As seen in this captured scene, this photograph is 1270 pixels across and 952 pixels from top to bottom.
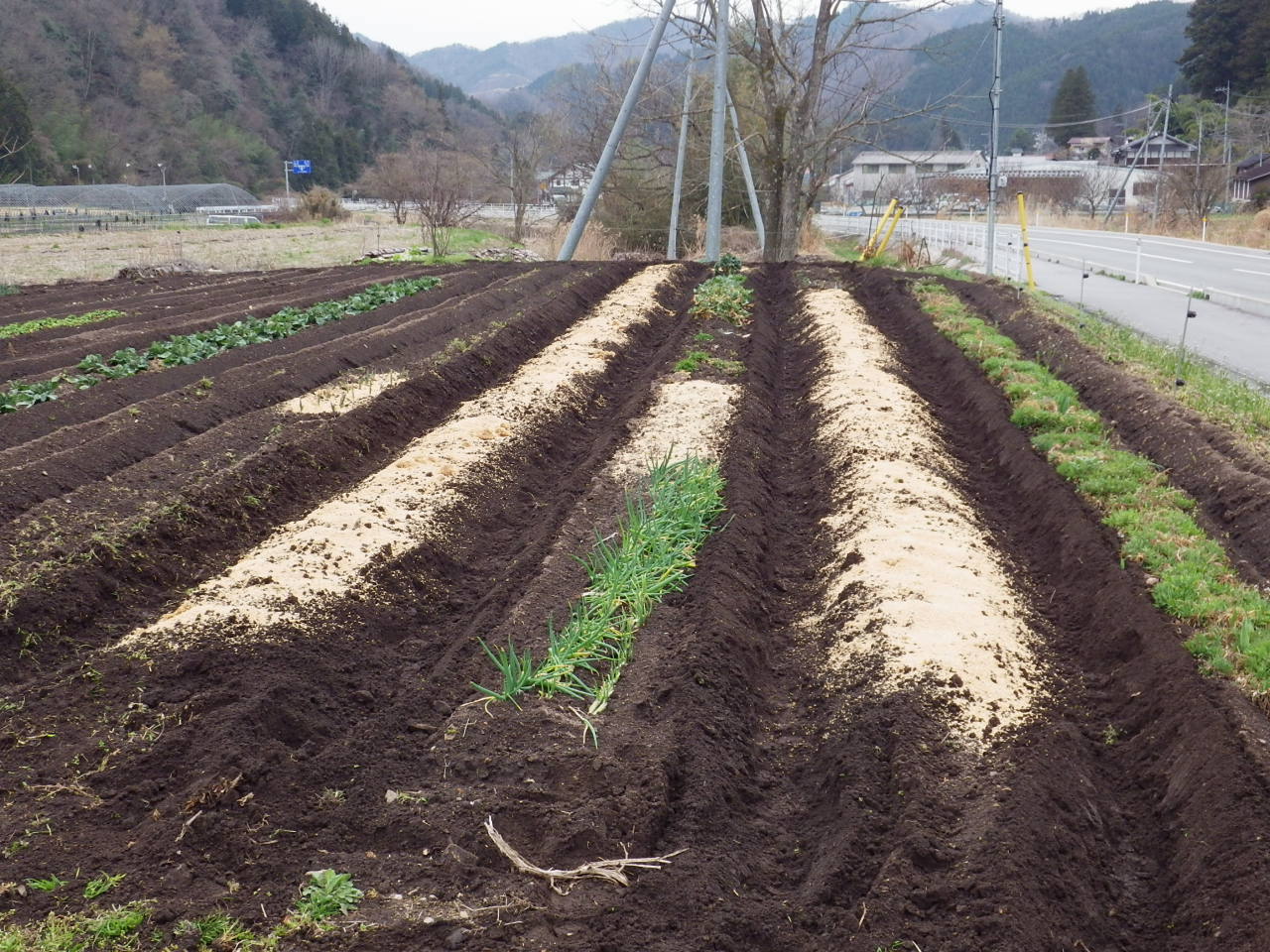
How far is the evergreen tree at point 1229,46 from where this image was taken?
5700 cm

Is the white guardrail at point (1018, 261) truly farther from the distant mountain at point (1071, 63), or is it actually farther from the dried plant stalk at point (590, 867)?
the distant mountain at point (1071, 63)

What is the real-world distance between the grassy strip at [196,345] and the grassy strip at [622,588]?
6.22 meters

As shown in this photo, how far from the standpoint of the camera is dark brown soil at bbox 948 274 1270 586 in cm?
667

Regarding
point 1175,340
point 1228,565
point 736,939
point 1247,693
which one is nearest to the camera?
point 736,939

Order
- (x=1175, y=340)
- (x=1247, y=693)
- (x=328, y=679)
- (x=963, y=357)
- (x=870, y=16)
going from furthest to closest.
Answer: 1. (x=870, y=16)
2. (x=1175, y=340)
3. (x=963, y=357)
4. (x=328, y=679)
5. (x=1247, y=693)

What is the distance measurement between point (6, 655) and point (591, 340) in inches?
347

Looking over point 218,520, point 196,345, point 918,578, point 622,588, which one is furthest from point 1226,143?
point 218,520

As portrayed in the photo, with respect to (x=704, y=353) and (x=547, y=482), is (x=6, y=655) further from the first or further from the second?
(x=704, y=353)

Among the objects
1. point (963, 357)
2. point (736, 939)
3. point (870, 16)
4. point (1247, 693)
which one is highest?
point (870, 16)

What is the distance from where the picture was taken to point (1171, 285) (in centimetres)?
2083

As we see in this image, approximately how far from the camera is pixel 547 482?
8422 millimetres

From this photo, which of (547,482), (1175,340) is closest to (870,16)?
(1175,340)

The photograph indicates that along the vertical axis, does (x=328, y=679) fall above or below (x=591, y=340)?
below

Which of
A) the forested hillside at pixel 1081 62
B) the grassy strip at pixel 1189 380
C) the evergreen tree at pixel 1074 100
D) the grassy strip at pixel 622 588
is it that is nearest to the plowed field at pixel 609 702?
the grassy strip at pixel 622 588
